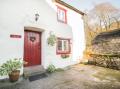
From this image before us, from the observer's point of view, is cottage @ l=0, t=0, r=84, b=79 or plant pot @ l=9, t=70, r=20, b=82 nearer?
plant pot @ l=9, t=70, r=20, b=82

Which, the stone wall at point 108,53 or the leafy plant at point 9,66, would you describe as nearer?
Answer: the leafy plant at point 9,66

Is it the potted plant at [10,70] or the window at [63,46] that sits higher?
the window at [63,46]

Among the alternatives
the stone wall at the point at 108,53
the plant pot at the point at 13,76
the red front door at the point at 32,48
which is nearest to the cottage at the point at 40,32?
the red front door at the point at 32,48

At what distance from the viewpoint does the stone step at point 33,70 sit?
22.5ft

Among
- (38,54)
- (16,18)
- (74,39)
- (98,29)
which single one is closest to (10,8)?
(16,18)

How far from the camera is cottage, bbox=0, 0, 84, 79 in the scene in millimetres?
6367

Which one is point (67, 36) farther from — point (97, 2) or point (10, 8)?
point (97, 2)

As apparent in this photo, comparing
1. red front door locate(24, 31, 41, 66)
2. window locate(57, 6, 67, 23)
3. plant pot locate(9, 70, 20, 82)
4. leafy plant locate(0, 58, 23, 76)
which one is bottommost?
plant pot locate(9, 70, 20, 82)

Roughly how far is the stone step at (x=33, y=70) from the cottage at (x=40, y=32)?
312 mm

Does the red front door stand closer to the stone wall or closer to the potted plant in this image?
the potted plant

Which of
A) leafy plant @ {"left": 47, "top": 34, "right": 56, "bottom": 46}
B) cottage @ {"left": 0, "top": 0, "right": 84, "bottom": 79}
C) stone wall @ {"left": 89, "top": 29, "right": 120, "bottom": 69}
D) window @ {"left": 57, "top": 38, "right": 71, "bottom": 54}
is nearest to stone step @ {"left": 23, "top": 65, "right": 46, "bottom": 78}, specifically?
cottage @ {"left": 0, "top": 0, "right": 84, "bottom": 79}

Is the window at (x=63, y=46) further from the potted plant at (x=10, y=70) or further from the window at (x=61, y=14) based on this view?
the potted plant at (x=10, y=70)

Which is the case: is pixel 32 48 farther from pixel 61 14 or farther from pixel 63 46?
pixel 61 14

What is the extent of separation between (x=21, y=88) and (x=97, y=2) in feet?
83.2
